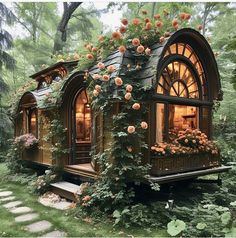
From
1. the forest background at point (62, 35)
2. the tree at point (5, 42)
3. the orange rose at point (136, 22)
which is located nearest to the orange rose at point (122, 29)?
the orange rose at point (136, 22)

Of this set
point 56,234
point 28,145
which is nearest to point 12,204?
point 56,234

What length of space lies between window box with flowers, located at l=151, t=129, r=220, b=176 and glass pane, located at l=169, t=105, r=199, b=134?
537mm

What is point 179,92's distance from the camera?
6.28 metres

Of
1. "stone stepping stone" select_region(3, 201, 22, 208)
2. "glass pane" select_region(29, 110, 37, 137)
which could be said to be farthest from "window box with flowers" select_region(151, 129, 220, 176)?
"glass pane" select_region(29, 110, 37, 137)

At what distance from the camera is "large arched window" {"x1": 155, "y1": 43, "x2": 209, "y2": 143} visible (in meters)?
5.82

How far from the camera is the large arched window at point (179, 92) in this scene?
5.82 metres

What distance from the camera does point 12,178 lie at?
883 cm

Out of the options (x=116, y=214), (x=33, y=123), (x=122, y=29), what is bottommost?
(x=116, y=214)

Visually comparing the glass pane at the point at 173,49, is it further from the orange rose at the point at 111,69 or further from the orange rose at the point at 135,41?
the orange rose at the point at 111,69

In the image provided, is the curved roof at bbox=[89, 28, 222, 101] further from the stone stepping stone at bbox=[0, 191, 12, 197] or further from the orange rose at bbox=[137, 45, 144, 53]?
the stone stepping stone at bbox=[0, 191, 12, 197]

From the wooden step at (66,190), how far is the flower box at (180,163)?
1732 mm

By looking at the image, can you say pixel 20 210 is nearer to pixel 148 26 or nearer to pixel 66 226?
pixel 66 226

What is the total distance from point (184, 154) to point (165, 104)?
1116mm

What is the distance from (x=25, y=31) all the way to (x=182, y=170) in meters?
16.8
